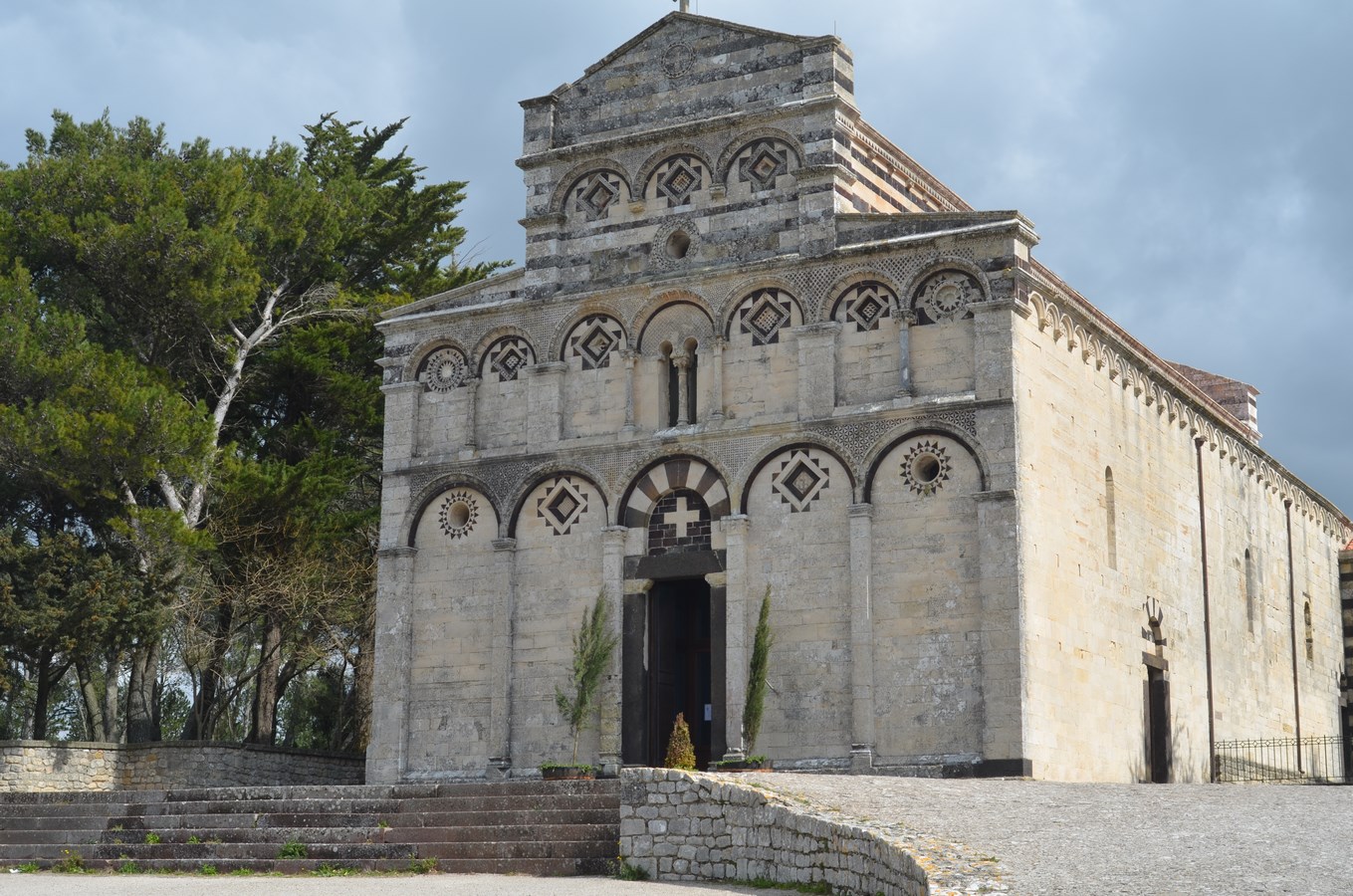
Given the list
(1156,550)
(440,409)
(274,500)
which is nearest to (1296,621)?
(1156,550)

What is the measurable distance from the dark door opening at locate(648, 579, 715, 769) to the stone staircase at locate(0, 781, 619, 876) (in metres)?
5.58

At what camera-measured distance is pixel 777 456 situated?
1005 inches

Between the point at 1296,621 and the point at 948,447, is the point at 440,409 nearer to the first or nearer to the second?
the point at 948,447

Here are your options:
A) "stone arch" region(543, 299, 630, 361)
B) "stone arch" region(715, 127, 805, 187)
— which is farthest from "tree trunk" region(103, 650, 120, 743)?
"stone arch" region(715, 127, 805, 187)

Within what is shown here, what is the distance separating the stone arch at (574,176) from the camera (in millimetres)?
27792

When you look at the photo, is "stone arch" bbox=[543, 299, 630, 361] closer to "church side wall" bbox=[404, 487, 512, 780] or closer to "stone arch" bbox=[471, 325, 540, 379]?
"stone arch" bbox=[471, 325, 540, 379]

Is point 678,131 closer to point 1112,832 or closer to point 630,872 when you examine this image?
point 630,872

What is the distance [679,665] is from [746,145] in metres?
7.85

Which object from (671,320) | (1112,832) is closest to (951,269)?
(671,320)

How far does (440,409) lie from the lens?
2842 centimetres

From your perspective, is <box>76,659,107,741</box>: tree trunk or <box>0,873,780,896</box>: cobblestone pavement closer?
<box>0,873,780,896</box>: cobblestone pavement

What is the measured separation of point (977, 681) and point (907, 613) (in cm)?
133

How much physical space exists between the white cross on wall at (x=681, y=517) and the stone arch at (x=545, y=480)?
103cm

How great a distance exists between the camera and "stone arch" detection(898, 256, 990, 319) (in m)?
24.7
